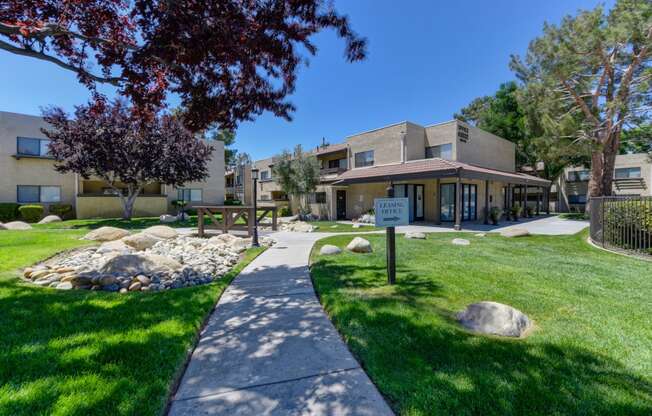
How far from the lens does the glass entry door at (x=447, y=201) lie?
17812 millimetres

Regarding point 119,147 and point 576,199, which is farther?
point 576,199

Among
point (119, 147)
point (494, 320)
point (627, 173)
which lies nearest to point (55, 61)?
point (494, 320)

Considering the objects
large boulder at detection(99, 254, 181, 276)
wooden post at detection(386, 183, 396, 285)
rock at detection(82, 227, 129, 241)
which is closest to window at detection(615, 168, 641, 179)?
wooden post at detection(386, 183, 396, 285)

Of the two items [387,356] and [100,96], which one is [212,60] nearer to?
[100,96]

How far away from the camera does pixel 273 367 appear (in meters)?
2.79

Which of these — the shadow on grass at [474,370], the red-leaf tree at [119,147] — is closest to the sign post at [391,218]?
the shadow on grass at [474,370]

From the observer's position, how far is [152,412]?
2.12 m

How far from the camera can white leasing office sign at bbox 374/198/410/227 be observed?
203 inches

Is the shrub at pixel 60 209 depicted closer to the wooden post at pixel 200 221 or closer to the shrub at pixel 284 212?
the shrub at pixel 284 212

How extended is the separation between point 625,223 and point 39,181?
33.0 meters

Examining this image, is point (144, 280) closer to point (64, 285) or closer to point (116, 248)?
point (64, 285)

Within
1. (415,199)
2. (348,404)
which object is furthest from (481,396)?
(415,199)

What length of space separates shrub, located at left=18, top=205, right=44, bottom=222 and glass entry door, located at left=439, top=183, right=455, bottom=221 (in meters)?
27.4

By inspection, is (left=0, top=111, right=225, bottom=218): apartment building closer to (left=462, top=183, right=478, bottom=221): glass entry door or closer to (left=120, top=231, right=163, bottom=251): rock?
(left=120, top=231, right=163, bottom=251): rock
